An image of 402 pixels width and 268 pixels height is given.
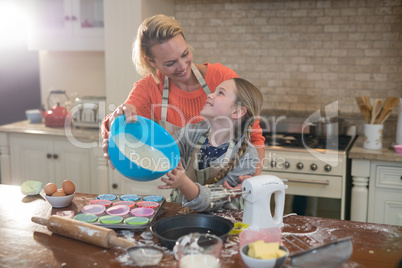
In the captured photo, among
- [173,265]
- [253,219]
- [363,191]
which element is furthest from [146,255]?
[363,191]

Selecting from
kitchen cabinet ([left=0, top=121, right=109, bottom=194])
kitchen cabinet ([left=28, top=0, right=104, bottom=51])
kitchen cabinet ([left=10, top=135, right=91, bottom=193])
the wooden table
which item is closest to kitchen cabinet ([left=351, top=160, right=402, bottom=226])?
the wooden table

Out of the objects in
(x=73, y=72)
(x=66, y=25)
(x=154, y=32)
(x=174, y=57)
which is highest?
(x=66, y=25)

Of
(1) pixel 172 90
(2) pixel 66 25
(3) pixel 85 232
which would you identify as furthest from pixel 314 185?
(2) pixel 66 25

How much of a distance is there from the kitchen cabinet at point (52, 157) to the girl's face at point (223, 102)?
1623mm

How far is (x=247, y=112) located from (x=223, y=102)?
5.3 inches

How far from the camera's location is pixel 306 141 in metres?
3.29

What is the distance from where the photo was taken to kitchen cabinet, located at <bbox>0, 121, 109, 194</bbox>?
3535 mm

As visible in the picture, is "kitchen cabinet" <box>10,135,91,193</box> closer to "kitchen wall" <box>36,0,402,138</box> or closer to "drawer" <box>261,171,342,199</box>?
"kitchen wall" <box>36,0,402,138</box>

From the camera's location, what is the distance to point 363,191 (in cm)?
294

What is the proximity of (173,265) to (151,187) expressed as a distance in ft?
6.73

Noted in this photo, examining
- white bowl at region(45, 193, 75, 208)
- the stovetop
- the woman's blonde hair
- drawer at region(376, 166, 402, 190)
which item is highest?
the woman's blonde hair

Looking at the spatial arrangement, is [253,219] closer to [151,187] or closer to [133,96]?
[133,96]

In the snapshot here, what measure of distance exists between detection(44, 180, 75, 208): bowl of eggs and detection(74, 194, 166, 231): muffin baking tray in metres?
0.13

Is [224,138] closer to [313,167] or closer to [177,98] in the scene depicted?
[177,98]
